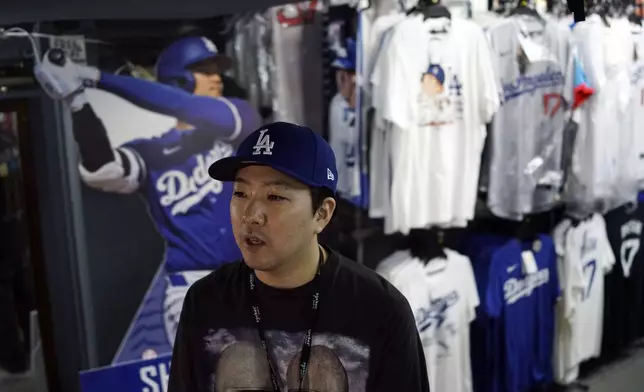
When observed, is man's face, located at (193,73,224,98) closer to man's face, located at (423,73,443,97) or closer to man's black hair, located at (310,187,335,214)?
man's face, located at (423,73,443,97)

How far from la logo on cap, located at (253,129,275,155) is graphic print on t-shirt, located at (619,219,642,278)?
7.20 ft

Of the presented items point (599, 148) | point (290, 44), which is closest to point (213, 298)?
point (290, 44)

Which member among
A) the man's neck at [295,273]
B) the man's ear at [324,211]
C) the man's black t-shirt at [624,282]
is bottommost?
the man's black t-shirt at [624,282]

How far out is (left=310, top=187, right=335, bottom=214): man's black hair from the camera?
47.3 inches

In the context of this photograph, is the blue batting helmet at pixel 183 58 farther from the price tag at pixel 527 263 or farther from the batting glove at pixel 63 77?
the price tag at pixel 527 263

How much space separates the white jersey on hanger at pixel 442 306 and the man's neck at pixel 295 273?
891 millimetres

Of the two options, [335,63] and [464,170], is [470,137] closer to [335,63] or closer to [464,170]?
[464,170]

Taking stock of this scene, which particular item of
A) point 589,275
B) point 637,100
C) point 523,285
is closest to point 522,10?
point 637,100

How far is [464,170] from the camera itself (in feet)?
6.93

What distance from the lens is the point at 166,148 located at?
179cm

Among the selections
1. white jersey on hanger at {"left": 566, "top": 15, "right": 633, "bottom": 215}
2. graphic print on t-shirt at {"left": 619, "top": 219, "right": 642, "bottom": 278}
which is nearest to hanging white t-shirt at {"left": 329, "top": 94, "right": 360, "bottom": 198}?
white jersey on hanger at {"left": 566, "top": 15, "right": 633, "bottom": 215}

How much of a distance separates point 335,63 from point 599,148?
1202 mm

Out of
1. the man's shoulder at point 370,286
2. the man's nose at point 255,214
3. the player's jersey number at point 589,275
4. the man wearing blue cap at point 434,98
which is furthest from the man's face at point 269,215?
the player's jersey number at point 589,275

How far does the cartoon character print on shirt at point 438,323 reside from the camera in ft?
7.06
